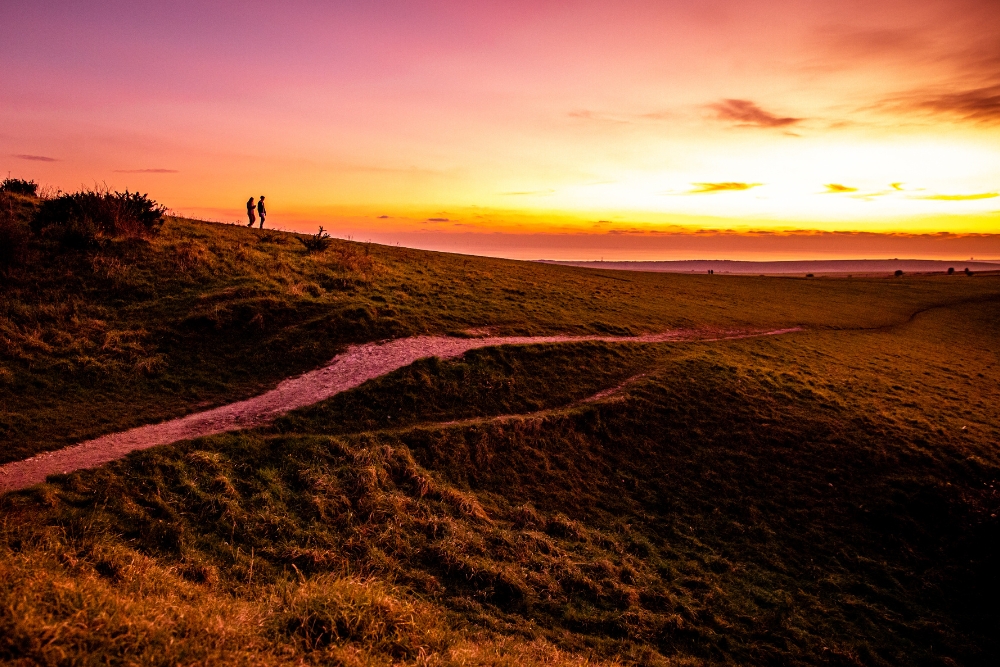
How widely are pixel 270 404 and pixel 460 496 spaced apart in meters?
6.74

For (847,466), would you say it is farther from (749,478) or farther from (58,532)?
(58,532)

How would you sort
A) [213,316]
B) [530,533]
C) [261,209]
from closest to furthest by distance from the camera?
[530,533]
[213,316]
[261,209]

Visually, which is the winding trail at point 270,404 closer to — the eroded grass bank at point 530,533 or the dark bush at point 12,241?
the eroded grass bank at point 530,533

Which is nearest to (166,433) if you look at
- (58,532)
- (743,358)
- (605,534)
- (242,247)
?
(58,532)

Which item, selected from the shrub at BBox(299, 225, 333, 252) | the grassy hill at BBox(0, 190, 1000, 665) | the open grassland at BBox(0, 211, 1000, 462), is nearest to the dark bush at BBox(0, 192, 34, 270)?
the open grassland at BBox(0, 211, 1000, 462)

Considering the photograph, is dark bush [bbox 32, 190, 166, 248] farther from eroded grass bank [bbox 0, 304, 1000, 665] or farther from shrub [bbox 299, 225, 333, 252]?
eroded grass bank [bbox 0, 304, 1000, 665]

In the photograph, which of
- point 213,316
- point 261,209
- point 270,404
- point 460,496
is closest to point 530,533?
point 460,496

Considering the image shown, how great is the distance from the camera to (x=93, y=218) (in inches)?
1087

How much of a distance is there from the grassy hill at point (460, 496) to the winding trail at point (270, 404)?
67 centimetres

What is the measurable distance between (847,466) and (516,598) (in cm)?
1350

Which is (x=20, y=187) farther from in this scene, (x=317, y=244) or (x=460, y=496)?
(x=460, y=496)

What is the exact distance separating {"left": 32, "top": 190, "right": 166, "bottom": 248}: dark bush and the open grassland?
940 millimetres

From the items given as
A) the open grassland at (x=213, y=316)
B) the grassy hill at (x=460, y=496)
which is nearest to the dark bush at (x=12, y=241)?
the open grassland at (x=213, y=316)

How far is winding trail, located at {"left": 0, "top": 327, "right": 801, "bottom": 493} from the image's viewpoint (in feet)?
38.4
